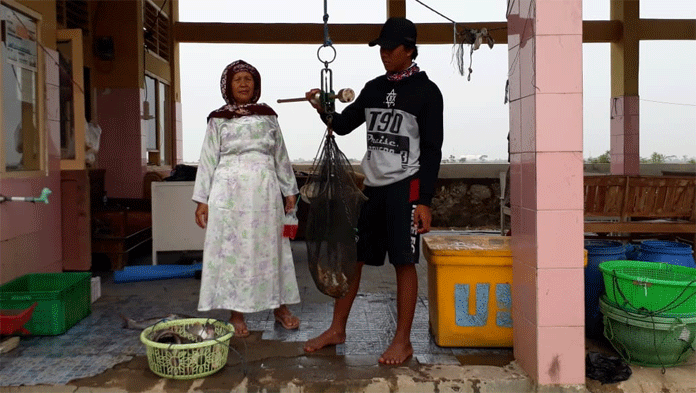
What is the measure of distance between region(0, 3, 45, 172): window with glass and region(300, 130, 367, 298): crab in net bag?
2.39 meters

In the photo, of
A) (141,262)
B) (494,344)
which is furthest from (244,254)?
(141,262)

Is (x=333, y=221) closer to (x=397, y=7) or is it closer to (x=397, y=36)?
(x=397, y=36)

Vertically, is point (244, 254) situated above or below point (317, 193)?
below

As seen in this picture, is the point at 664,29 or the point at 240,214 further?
the point at 664,29

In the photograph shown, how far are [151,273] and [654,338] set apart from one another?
4.42m

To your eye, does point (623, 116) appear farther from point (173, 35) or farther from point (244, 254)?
point (244, 254)

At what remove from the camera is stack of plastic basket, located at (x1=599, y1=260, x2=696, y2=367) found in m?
3.38

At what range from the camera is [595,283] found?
411 cm

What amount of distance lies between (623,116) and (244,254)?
32.3ft

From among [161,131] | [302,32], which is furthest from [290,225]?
[161,131]

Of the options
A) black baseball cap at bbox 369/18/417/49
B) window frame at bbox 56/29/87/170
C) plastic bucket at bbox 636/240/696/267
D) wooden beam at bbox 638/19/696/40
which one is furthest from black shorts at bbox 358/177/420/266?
wooden beam at bbox 638/19/696/40

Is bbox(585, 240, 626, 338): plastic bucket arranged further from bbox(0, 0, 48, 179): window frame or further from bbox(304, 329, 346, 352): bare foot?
bbox(0, 0, 48, 179): window frame

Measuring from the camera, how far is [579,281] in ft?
10.3

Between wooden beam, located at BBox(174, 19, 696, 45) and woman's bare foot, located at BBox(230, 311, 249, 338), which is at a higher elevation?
wooden beam, located at BBox(174, 19, 696, 45)
